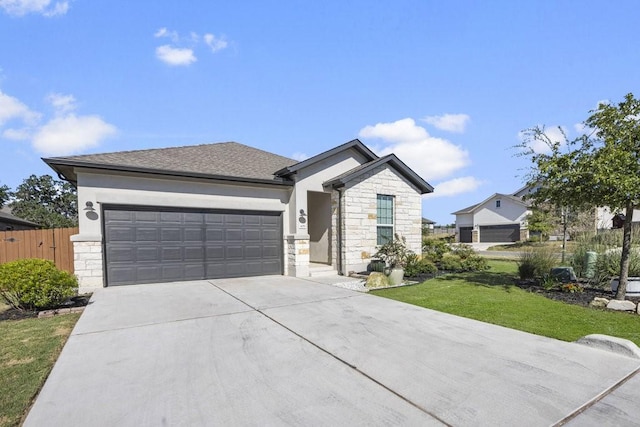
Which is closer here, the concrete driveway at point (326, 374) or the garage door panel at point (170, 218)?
the concrete driveway at point (326, 374)

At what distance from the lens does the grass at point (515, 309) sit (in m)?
5.20

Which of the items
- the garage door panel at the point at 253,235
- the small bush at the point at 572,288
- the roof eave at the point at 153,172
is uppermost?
the roof eave at the point at 153,172

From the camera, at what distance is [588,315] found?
19.6 feet

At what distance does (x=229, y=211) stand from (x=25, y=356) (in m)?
6.93

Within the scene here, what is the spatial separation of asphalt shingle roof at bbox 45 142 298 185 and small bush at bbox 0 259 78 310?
300cm

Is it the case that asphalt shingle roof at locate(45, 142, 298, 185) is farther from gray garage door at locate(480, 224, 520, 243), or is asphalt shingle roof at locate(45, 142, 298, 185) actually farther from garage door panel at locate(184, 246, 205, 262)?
gray garage door at locate(480, 224, 520, 243)

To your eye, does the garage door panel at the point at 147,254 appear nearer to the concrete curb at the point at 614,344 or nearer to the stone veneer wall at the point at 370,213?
the stone veneer wall at the point at 370,213

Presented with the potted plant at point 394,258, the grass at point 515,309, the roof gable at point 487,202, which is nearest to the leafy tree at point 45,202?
the potted plant at point 394,258

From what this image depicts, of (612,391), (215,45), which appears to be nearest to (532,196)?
(612,391)

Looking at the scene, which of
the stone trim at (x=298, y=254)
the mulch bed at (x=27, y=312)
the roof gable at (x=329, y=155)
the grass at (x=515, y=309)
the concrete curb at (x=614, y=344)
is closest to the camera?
the concrete curb at (x=614, y=344)

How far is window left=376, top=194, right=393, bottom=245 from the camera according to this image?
12562 mm

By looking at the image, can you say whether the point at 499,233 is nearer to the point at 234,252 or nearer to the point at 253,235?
the point at 253,235

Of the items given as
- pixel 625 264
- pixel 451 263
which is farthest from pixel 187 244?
pixel 625 264

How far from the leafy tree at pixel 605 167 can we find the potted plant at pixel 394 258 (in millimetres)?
4483
